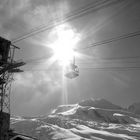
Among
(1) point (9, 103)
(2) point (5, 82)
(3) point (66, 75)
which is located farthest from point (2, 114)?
(3) point (66, 75)

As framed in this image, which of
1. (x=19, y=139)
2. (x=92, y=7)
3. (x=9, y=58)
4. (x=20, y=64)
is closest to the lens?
(x=92, y=7)

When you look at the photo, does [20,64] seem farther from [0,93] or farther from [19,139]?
[19,139]

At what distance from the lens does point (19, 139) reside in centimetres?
1655

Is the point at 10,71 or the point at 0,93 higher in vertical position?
the point at 10,71

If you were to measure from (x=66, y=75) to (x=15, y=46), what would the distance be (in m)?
14.5

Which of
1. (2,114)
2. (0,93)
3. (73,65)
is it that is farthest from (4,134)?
(73,65)

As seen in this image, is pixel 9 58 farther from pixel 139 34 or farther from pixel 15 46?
pixel 139 34

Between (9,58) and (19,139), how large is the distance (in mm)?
24664

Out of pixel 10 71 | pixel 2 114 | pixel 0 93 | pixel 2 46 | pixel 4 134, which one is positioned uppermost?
pixel 2 46

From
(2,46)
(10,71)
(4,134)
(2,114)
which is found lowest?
(4,134)

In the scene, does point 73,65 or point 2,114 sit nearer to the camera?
point 73,65

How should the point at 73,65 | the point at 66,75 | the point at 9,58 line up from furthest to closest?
the point at 9,58 < the point at 66,75 < the point at 73,65

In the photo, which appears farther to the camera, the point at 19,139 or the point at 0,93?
the point at 0,93

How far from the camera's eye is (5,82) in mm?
40781
